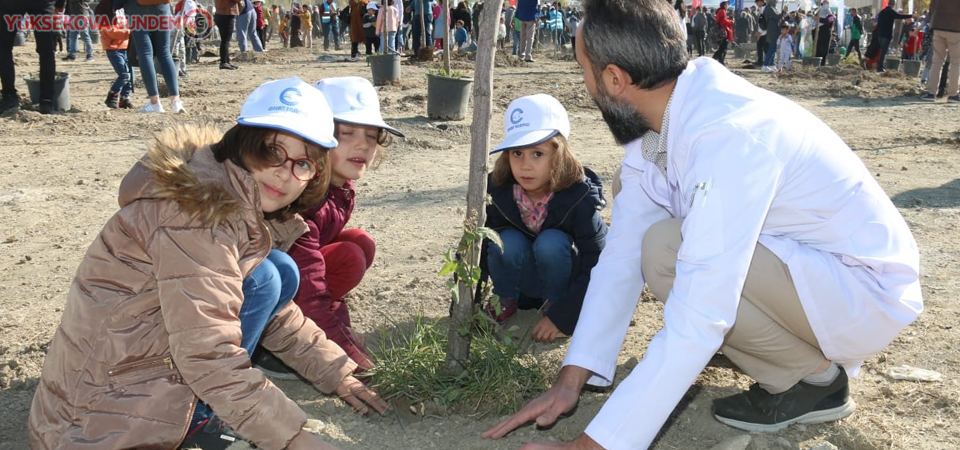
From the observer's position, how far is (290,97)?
2.23m

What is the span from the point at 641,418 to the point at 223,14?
12676 mm

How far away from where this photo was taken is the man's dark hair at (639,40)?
2129 mm

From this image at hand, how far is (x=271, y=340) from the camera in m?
2.65

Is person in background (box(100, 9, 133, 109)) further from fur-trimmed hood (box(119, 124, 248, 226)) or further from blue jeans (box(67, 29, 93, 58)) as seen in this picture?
blue jeans (box(67, 29, 93, 58))

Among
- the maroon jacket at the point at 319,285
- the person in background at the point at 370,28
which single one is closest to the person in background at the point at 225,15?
the person in background at the point at 370,28

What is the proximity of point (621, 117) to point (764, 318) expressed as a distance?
72 cm

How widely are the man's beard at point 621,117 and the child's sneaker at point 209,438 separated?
1.47 metres

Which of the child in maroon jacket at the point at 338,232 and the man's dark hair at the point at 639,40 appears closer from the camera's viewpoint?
the man's dark hair at the point at 639,40

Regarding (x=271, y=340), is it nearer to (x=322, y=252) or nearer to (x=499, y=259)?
(x=322, y=252)

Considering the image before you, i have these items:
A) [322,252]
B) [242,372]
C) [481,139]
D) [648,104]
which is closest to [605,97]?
[648,104]

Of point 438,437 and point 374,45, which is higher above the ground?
point 374,45

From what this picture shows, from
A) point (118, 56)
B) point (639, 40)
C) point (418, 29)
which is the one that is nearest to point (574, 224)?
point (639, 40)

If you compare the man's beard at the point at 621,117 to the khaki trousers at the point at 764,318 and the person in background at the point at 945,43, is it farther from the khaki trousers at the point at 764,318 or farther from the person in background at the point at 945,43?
the person in background at the point at 945,43

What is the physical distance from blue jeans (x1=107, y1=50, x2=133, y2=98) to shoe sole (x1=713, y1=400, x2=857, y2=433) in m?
7.62
